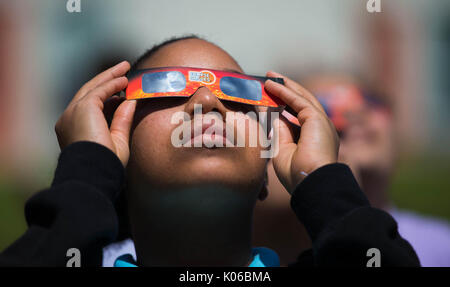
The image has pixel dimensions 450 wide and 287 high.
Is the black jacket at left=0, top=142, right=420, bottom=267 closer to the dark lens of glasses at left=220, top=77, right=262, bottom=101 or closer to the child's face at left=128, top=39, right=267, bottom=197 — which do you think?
the child's face at left=128, top=39, right=267, bottom=197

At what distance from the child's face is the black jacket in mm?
130

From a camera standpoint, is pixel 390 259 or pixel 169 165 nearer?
pixel 390 259

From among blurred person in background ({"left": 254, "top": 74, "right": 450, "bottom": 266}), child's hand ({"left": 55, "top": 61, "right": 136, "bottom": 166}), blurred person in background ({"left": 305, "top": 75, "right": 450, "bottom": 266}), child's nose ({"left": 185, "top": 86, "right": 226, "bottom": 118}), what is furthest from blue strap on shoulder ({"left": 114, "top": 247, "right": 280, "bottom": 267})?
blurred person in background ({"left": 305, "top": 75, "right": 450, "bottom": 266})

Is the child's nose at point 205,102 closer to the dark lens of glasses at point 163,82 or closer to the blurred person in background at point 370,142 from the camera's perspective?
the dark lens of glasses at point 163,82

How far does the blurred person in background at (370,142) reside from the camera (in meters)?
2.56

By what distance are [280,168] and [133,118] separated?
21.9 inches

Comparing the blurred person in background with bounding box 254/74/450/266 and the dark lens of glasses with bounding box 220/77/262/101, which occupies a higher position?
the dark lens of glasses with bounding box 220/77/262/101

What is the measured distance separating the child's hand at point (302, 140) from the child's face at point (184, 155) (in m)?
0.10

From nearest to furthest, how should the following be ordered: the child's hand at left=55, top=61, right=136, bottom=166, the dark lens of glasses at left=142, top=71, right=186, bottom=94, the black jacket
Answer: the black jacket
the child's hand at left=55, top=61, right=136, bottom=166
the dark lens of glasses at left=142, top=71, right=186, bottom=94

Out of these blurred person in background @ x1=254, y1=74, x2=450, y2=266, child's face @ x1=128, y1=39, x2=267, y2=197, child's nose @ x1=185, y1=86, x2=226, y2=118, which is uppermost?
child's nose @ x1=185, y1=86, x2=226, y2=118

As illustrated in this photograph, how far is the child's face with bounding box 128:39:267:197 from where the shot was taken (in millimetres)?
1242

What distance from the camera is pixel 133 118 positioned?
4.58ft

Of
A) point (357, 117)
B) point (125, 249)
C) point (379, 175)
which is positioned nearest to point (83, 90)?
point (125, 249)

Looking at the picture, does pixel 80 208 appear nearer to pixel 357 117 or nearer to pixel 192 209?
pixel 192 209
